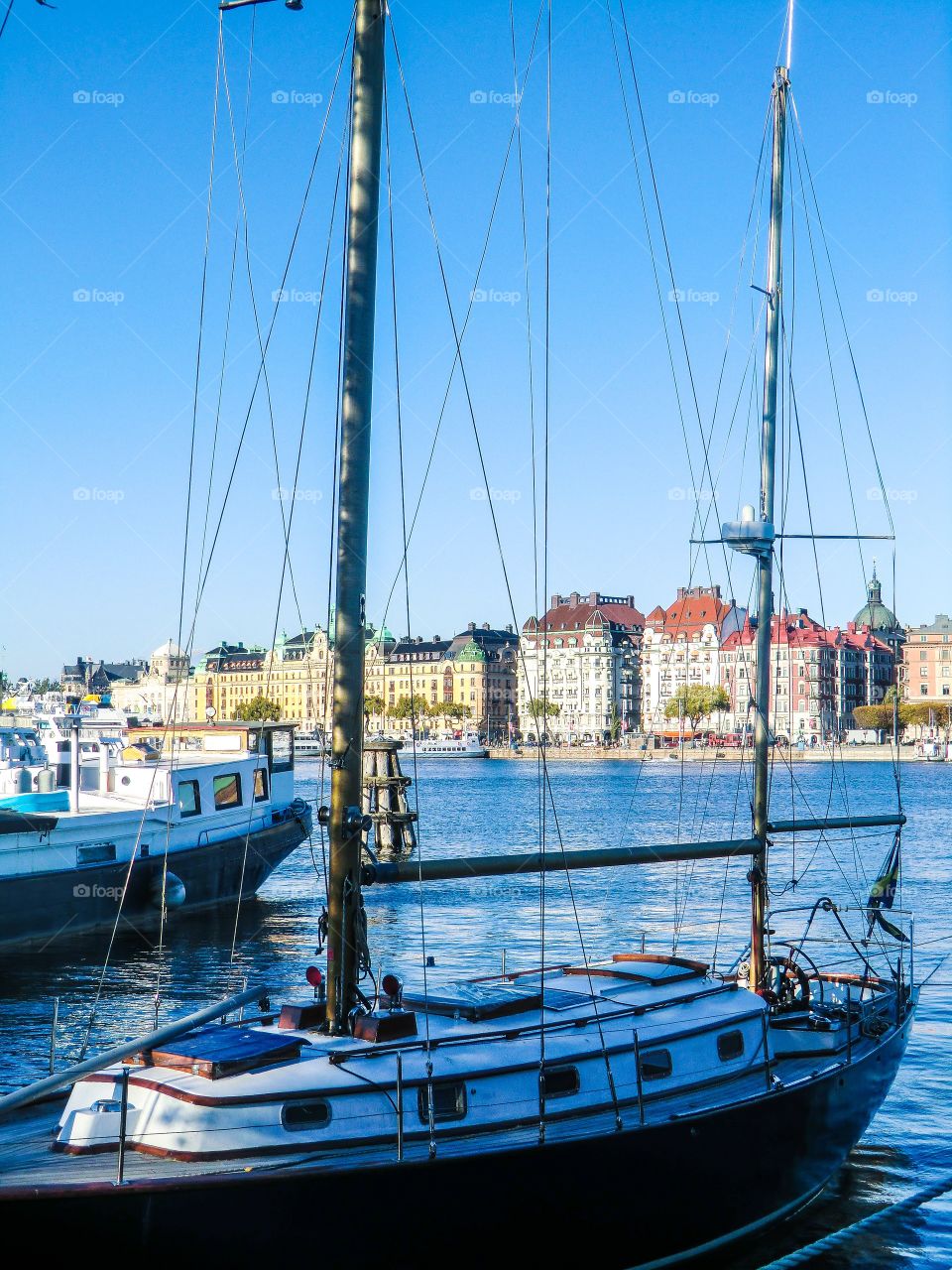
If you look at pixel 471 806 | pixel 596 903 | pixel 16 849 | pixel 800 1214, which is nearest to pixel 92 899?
pixel 16 849

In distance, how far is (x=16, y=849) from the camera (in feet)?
110

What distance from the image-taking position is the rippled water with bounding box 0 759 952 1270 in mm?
18797

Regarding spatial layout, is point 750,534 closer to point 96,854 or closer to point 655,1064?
point 655,1064

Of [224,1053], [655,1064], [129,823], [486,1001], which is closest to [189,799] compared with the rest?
[129,823]

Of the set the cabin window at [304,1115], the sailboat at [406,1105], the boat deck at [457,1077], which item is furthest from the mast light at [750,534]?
the cabin window at [304,1115]

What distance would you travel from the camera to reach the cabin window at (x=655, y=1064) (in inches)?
547

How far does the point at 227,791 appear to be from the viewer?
42.2 meters

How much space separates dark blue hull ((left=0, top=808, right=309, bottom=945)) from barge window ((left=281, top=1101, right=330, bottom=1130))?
18.8 meters

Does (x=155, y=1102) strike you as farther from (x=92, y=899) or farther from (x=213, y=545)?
(x=92, y=899)

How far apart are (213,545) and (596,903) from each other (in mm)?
30663

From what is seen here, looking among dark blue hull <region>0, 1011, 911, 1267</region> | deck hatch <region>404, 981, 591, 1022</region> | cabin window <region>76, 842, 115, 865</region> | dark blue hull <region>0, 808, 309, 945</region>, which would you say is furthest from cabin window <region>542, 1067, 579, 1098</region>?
cabin window <region>76, 842, 115, 865</region>

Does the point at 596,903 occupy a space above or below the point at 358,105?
below

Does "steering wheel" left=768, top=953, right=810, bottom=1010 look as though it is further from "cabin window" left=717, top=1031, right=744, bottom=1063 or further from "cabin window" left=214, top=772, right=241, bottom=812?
"cabin window" left=214, top=772, right=241, bottom=812

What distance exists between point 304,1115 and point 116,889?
25741mm
